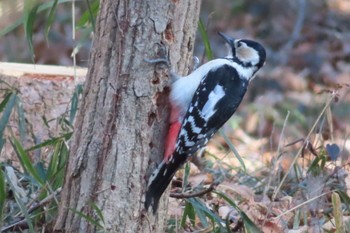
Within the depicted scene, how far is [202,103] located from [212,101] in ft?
0.19

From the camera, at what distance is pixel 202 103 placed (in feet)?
14.5

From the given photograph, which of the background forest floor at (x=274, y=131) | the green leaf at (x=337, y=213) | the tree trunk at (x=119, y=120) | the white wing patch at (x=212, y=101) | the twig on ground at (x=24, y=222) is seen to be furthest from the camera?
the background forest floor at (x=274, y=131)

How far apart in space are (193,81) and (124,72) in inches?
23.5

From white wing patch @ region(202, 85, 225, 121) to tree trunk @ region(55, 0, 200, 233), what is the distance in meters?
0.49

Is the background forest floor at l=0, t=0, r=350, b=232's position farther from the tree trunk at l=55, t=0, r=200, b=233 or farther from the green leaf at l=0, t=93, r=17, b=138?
the tree trunk at l=55, t=0, r=200, b=233

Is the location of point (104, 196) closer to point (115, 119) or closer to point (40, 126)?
point (115, 119)

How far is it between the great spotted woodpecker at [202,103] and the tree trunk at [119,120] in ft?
0.29

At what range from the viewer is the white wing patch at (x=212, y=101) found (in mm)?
4402

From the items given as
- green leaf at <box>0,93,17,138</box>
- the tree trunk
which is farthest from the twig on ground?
green leaf at <box>0,93,17,138</box>

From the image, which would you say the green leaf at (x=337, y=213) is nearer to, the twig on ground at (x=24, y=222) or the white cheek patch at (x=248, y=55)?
the white cheek patch at (x=248, y=55)

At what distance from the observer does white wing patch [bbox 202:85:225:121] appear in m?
4.40

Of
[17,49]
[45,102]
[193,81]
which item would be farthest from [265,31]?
[193,81]

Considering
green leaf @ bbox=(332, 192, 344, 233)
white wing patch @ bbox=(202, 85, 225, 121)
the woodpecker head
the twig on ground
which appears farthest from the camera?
the woodpecker head

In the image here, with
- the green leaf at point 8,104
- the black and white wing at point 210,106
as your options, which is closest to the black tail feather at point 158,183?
the black and white wing at point 210,106
